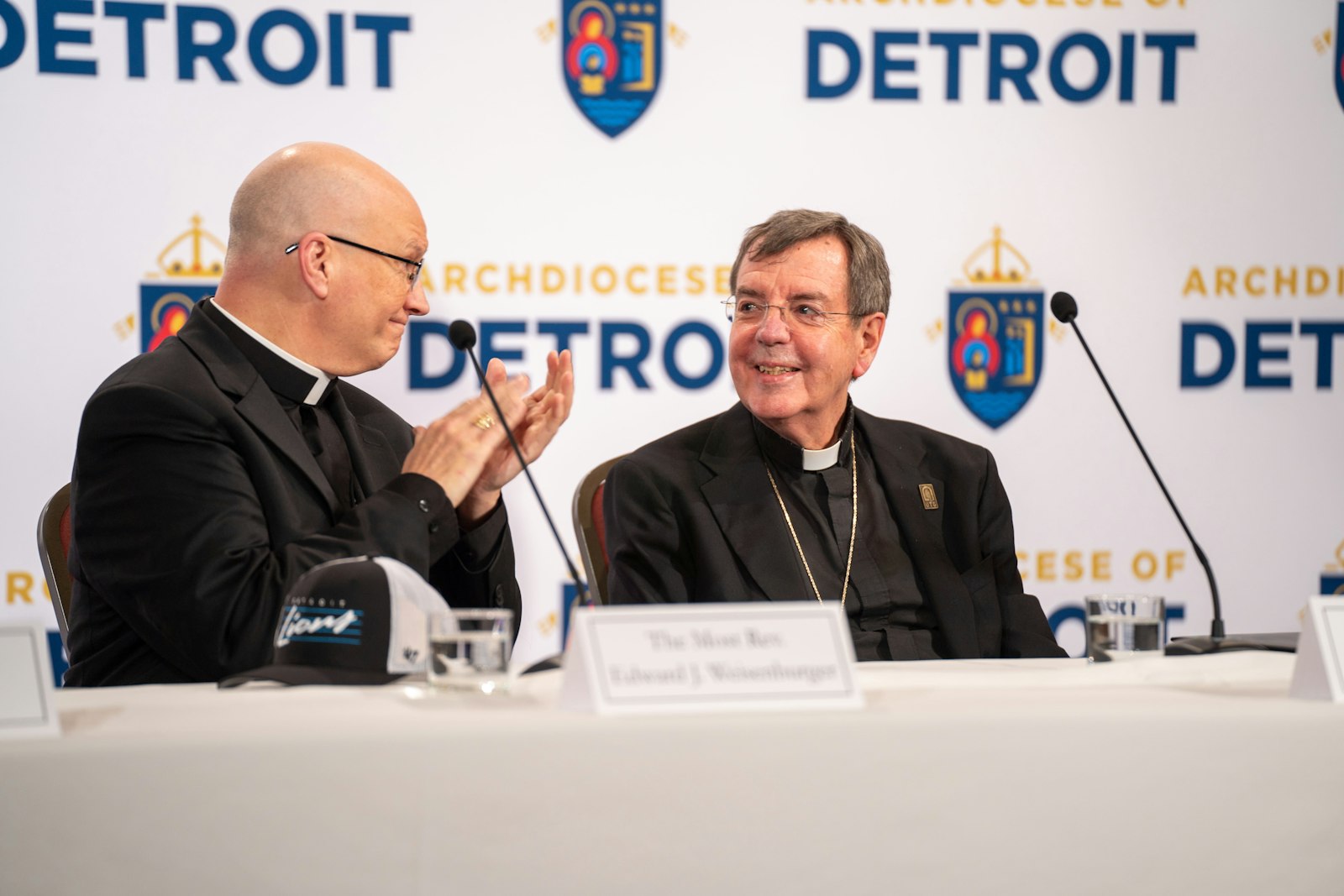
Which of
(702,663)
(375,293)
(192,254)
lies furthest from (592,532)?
(702,663)

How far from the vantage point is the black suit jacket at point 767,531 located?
258cm

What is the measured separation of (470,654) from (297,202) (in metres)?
1.42

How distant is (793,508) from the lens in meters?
2.76

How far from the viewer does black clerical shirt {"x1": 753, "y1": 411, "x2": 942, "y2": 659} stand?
261 cm

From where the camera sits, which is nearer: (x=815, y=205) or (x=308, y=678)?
(x=308, y=678)

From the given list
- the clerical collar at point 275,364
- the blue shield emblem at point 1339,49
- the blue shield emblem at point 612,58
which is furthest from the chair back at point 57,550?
the blue shield emblem at point 1339,49

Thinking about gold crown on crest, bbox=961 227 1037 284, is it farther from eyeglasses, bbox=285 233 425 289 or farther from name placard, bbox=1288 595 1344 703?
name placard, bbox=1288 595 1344 703

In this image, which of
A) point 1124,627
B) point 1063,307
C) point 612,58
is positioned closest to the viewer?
point 1124,627

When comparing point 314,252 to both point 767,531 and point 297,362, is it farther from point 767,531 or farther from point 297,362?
point 767,531

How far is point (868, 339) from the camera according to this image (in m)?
2.88

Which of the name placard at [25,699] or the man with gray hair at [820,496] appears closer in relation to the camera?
the name placard at [25,699]

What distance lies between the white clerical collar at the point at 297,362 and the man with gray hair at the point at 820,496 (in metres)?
0.63

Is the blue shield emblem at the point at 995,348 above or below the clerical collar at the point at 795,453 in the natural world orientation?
above

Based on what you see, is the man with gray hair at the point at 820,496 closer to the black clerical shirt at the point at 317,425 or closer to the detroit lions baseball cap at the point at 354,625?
the black clerical shirt at the point at 317,425
